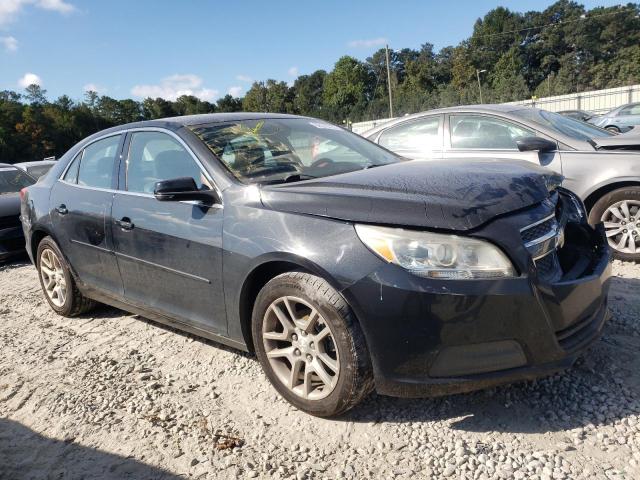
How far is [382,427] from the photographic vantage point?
253cm

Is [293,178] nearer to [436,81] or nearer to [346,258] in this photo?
[346,258]

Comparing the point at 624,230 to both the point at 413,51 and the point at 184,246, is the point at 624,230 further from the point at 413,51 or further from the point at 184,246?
the point at 413,51

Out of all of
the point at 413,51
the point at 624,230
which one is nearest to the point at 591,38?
the point at 413,51

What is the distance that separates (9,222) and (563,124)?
7.07 m

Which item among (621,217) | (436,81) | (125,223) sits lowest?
(621,217)

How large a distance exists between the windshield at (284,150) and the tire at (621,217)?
2.24 m

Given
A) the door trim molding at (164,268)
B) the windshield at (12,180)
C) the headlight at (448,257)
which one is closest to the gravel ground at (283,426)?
the door trim molding at (164,268)

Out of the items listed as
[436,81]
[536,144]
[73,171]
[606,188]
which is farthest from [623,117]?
[436,81]

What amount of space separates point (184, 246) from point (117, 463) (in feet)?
3.89

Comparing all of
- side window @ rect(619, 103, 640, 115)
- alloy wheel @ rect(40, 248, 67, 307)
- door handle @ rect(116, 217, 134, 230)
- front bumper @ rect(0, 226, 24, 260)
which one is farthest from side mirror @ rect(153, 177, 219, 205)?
side window @ rect(619, 103, 640, 115)

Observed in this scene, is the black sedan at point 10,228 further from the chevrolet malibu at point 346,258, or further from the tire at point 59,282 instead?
the chevrolet malibu at point 346,258

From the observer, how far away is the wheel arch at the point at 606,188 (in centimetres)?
462

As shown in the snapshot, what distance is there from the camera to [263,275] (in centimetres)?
274

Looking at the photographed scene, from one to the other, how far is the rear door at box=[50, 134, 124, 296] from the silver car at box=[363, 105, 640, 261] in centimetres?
283
